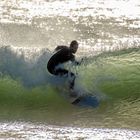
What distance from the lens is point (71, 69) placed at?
1146cm

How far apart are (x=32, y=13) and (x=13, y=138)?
1253 centimetres

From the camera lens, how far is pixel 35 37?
1759 centimetres

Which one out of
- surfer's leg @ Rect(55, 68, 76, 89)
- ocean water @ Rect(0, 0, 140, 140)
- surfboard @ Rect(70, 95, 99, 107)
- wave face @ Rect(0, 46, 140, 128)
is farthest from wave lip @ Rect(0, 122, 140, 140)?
surfer's leg @ Rect(55, 68, 76, 89)

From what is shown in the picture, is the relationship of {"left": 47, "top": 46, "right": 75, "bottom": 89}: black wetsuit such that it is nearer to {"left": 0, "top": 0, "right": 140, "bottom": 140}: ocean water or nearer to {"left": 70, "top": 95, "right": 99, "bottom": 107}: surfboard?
{"left": 0, "top": 0, "right": 140, "bottom": 140}: ocean water

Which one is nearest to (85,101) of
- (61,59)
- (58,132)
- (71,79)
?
(71,79)

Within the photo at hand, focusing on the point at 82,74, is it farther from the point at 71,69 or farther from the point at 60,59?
the point at 60,59

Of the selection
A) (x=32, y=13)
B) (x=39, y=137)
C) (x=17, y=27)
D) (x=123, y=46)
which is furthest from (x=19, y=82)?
(x=32, y=13)

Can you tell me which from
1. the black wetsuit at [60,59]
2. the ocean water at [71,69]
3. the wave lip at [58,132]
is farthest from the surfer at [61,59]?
the wave lip at [58,132]

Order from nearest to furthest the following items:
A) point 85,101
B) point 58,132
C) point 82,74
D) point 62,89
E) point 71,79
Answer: point 58,132, point 85,101, point 71,79, point 62,89, point 82,74

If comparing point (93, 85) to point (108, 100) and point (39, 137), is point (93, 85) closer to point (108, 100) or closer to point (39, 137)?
point (108, 100)

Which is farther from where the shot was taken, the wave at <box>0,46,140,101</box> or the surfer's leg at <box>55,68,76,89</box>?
the wave at <box>0,46,140,101</box>

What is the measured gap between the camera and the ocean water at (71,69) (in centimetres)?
960

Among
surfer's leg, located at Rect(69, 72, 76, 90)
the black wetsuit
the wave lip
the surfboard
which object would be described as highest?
the black wetsuit

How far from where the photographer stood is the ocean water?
9.60 meters
